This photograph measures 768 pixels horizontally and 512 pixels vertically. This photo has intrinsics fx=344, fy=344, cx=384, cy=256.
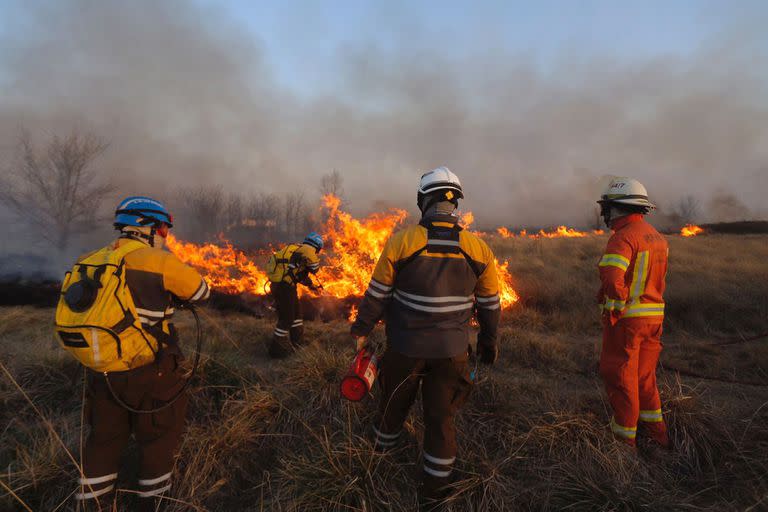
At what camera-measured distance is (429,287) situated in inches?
107

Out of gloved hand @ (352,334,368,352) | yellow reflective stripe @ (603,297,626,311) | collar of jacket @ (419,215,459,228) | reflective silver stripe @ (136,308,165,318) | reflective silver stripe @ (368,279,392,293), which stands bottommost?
gloved hand @ (352,334,368,352)

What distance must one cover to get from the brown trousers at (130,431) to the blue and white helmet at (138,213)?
3.70ft

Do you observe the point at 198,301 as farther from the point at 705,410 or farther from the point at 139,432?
the point at 705,410

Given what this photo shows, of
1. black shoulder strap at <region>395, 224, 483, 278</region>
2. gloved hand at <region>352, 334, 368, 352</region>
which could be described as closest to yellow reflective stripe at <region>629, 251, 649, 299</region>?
black shoulder strap at <region>395, 224, 483, 278</region>

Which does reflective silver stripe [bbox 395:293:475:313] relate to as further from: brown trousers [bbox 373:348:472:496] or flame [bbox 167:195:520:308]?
flame [bbox 167:195:520:308]

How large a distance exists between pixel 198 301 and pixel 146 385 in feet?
2.32

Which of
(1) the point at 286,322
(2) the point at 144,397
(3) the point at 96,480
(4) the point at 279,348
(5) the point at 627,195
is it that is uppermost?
(5) the point at 627,195

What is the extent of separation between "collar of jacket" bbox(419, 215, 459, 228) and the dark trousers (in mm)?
5085

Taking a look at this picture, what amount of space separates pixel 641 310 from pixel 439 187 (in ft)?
7.69

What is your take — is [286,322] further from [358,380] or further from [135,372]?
[358,380]

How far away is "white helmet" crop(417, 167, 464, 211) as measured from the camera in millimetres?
2911

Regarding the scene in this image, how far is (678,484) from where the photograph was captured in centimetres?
296

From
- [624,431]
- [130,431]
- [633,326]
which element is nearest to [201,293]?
[130,431]

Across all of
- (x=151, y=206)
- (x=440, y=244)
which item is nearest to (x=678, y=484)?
(x=440, y=244)
